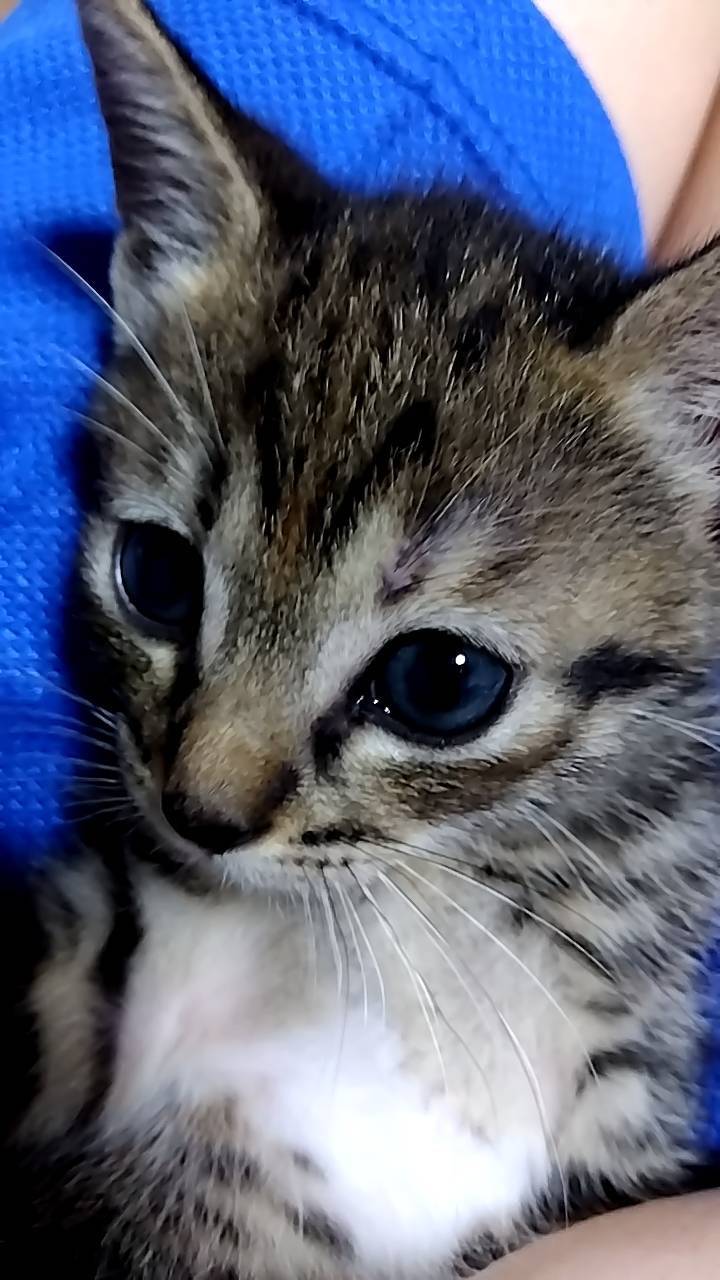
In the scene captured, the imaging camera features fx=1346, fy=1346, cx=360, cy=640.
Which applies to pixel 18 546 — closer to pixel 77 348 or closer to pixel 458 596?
pixel 77 348

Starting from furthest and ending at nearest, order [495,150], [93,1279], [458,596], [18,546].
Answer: [495,150] < [18,546] < [93,1279] < [458,596]

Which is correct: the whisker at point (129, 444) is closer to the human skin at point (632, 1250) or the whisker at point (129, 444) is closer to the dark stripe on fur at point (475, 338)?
the dark stripe on fur at point (475, 338)

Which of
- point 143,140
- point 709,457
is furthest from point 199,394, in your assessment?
point 709,457

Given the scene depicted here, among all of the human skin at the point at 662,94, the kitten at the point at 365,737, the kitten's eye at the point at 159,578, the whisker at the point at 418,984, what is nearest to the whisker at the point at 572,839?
the kitten at the point at 365,737

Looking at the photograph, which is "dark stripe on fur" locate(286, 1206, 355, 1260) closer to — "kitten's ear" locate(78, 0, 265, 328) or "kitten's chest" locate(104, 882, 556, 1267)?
"kitten's chest" locate(104, 882, 556, 1267)

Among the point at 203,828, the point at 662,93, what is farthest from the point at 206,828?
the point at 662,93

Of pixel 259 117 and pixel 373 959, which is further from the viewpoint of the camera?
pixel 259 117

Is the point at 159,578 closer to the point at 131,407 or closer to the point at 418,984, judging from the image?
the point at 131,407
